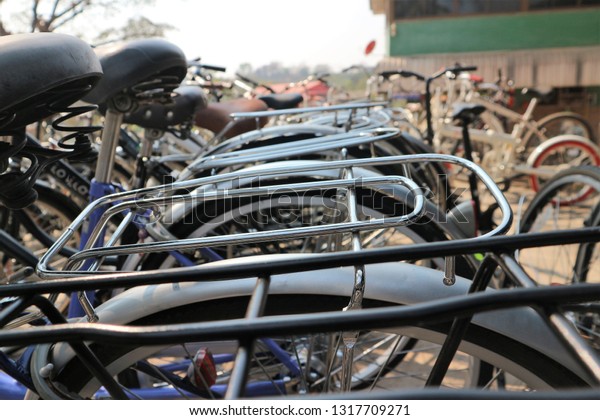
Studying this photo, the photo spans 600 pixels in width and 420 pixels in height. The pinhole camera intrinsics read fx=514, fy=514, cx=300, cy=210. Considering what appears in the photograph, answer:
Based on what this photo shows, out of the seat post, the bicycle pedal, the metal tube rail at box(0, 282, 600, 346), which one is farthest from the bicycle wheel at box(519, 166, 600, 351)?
the seat post

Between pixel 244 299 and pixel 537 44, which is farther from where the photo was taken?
pixel 537 44

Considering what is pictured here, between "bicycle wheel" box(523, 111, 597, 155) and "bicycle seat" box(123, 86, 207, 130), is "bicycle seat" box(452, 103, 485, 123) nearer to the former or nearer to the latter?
"bicycle seat" box(123, 86, 207, 130)

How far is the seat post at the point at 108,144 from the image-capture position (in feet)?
5.07

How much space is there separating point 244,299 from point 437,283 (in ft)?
1.18

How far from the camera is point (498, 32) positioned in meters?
10.0

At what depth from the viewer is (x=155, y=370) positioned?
1.21 metres

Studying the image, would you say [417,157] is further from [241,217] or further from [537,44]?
[537,44]

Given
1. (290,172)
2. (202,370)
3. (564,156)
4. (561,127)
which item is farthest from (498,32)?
(202,370)

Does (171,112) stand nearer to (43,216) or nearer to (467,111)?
(43,216)

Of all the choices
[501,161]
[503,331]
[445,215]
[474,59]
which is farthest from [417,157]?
[474,59]

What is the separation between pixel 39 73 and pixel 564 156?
5.67 metres

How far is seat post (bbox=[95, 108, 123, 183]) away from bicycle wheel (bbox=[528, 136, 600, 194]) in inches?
179

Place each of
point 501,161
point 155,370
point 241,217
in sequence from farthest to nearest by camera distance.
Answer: point 501,161
point 241,217
point 155,370
